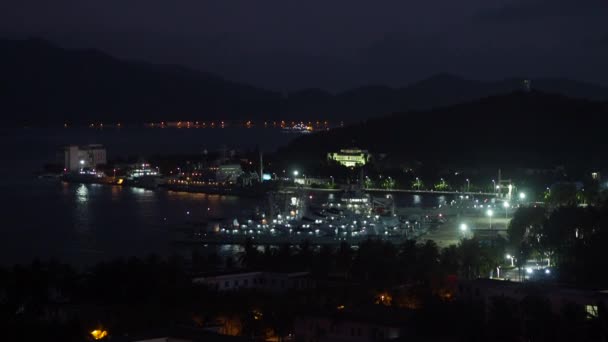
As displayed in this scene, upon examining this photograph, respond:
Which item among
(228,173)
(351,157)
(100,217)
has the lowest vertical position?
(100,217)

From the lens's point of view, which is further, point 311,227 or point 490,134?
point 490,134

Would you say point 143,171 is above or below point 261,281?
above

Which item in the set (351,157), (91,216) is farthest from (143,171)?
(91,216)

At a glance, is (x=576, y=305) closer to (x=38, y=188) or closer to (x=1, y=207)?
(x=1, y=207)

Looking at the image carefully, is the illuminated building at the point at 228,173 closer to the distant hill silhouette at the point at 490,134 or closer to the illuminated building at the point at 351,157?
the illuminated building at the point at 351,157

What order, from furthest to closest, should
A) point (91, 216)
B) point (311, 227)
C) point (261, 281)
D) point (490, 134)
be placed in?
1. point (490, 134)
2. point (91, 216)
3. point (311, 227)
4. point (261, 281)

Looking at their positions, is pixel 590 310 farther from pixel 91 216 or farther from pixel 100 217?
pixel 91 216

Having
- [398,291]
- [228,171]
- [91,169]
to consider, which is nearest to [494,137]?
[228,171]
